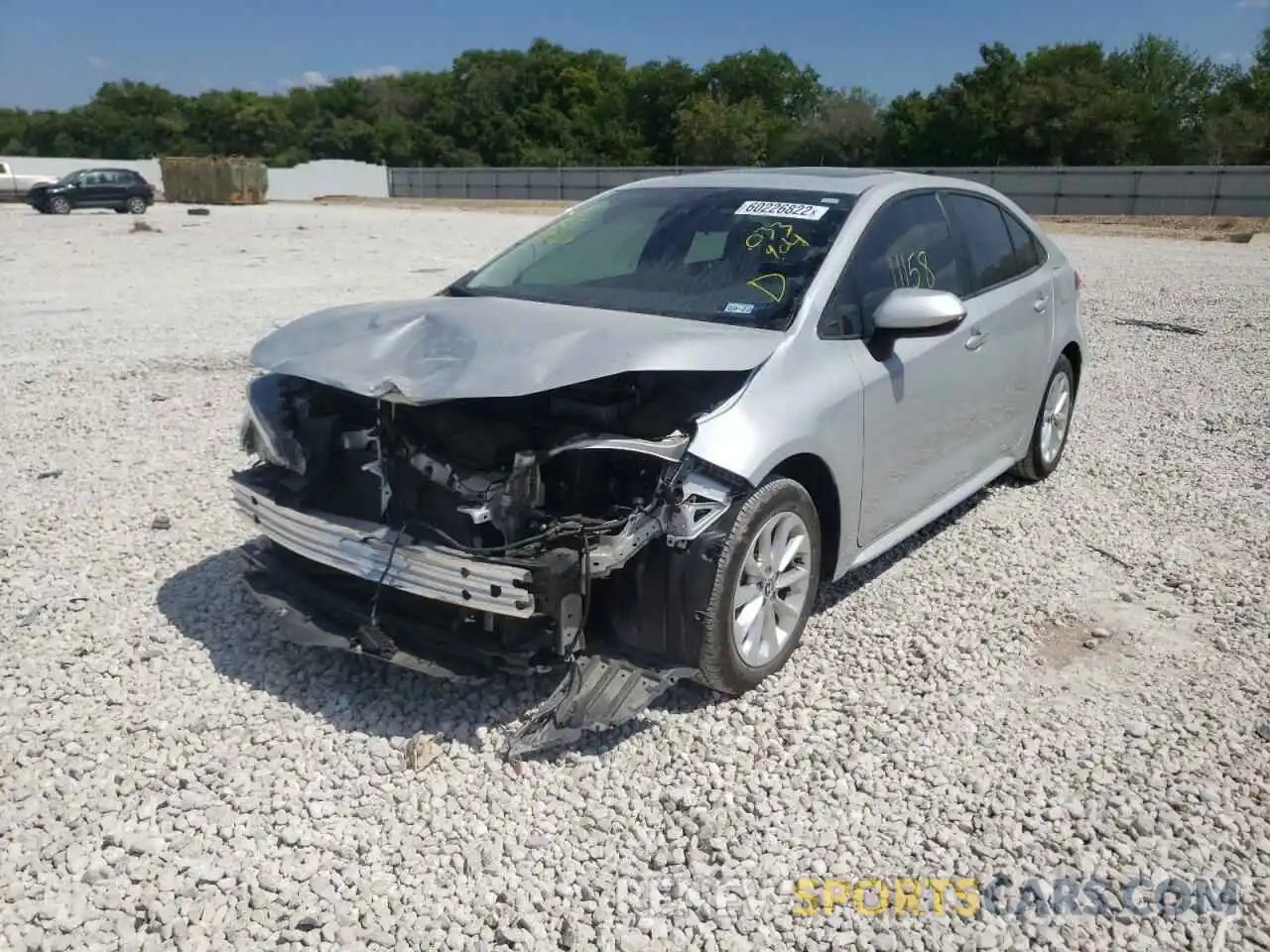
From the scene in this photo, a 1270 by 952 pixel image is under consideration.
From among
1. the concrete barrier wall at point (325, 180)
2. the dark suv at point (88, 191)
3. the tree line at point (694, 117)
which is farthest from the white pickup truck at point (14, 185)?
the tree line at point (694, 117)

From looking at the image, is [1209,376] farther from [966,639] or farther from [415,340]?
[415,340]

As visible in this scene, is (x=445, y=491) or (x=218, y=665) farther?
(x=218, y=665)

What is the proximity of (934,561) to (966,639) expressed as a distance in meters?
0.83

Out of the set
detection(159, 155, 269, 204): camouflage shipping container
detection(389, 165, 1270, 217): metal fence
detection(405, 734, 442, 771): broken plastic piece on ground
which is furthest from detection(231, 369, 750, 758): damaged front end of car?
detection(159, 155, 269, 204): camouflage shipping container

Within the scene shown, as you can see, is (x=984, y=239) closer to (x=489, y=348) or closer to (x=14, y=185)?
(x=489, y=348)

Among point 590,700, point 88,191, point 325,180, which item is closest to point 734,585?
point 590,700

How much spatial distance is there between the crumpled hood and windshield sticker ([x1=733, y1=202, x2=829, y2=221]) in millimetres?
801

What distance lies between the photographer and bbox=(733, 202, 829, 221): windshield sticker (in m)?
4.42

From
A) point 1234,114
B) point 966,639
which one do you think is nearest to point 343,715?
point 966,639

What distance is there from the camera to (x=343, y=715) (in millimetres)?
3674

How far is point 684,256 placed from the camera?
4488 mm

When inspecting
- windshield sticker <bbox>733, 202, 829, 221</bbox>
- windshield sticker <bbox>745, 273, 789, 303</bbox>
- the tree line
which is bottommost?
windshield sticker <bbox>745, 273, 789, 303</bbox>

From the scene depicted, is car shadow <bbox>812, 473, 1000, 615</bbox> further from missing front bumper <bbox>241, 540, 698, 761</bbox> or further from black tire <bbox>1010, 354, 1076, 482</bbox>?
missing front bumper <bbox>241, 540, 698, 761</bbox>

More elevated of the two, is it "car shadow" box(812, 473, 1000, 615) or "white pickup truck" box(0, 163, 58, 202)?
"white pickup truck" box(0, 163, 58, 202)
